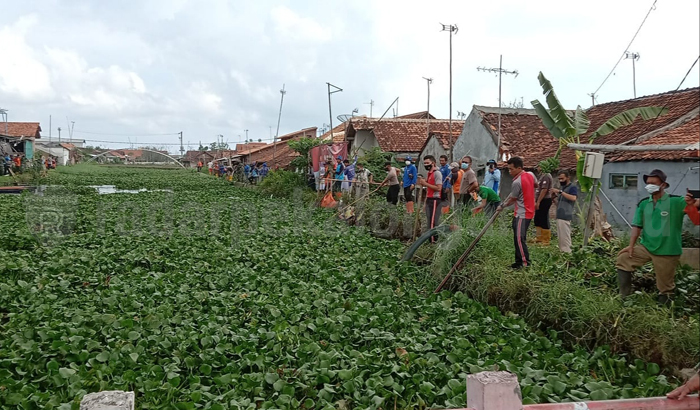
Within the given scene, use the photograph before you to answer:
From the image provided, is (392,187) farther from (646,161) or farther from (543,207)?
(646,161)

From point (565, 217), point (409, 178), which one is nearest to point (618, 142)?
point (409, 178)

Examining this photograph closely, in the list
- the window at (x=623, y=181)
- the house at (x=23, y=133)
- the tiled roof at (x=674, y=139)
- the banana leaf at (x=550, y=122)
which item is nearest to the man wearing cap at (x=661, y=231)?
the banana leaf at (x=550, y=122)

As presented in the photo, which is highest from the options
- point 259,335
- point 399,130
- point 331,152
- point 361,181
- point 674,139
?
point 399,130

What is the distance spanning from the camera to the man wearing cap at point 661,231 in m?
5.18

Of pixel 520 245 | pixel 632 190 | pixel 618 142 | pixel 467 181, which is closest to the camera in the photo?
pixel 520 245

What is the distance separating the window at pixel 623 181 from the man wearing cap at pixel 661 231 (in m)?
7.74

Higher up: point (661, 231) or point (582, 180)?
point (582, 180)

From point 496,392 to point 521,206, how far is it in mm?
4986

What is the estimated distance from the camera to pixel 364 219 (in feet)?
40.5

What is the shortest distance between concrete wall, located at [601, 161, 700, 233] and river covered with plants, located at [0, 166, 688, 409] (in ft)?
20.6

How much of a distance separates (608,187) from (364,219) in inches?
240

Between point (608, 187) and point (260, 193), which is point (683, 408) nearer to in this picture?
point (608, 187)

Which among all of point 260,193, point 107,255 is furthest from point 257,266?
point 260,193

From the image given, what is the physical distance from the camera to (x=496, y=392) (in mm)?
2430
